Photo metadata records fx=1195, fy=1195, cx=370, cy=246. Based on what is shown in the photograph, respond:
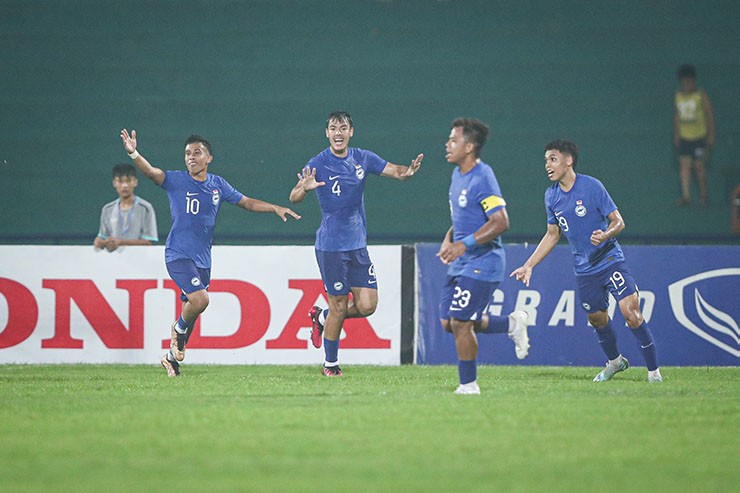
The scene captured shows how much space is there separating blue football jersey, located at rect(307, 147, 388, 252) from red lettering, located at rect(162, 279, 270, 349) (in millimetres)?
1747

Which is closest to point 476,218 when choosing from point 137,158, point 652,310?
point 137,158

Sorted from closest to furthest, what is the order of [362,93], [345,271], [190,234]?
[345,271], [190,234], [362,93]

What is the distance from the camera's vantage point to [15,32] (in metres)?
15.7

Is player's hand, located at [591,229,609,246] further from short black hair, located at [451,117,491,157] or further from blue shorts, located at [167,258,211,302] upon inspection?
blue shorts, located at [167,258,211,302]

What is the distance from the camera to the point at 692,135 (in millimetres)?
15195

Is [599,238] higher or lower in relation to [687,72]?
lower

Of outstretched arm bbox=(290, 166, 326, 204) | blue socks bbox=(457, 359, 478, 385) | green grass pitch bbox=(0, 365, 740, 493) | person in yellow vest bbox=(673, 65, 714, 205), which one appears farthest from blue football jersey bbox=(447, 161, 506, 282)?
person in yellow vest bbox=(673, 65, 714, 205)

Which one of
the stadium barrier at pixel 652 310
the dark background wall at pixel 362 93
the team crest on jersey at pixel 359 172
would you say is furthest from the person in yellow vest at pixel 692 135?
the team crest on jersey at pixel 359 172

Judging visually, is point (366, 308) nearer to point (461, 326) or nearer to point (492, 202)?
point (461, 326)

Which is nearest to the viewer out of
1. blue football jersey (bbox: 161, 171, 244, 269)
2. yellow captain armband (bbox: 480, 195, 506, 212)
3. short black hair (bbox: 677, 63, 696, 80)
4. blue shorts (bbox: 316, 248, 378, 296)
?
yellow captain armband (bbox: 480, 195, 506, 212)

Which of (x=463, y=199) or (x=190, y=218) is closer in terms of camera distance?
(x=463, y=199)

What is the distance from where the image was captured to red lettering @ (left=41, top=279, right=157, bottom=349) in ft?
41.5

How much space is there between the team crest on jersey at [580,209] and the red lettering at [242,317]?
369 cm

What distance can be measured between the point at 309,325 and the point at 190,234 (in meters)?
1.94
